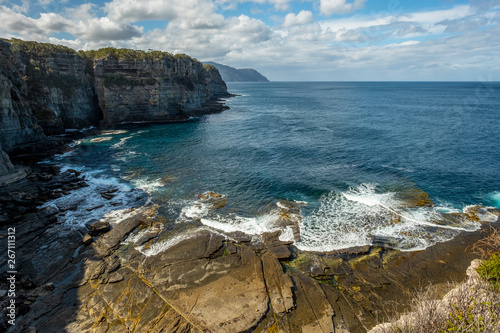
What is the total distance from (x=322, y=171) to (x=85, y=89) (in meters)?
67.6

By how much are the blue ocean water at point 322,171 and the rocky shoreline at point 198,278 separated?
9.04 ft

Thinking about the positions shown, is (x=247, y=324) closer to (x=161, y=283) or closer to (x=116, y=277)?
(x=161, y=283)

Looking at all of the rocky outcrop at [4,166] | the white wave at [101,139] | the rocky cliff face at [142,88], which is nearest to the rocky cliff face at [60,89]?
the rocky cliff face at [142,88]

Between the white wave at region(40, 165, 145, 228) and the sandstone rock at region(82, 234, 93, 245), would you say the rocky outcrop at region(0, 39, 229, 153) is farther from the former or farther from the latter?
the sandstone rock at region(82, 234, 93, 245)

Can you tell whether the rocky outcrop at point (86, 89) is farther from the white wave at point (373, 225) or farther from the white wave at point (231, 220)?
the white wave at point (373, 225)

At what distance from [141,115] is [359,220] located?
7182 centimetres

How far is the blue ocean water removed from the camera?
28312 millimetres

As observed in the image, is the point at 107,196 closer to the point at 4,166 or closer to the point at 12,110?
the point at 4,166

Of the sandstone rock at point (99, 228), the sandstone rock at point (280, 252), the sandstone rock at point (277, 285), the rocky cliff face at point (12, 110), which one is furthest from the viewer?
the rocky cliff face at point (12, 110)

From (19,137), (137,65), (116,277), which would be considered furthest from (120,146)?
(116,277)

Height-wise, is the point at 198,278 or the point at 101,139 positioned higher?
the point at 101,139

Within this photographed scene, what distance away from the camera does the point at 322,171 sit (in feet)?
138

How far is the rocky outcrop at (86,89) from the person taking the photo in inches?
1864

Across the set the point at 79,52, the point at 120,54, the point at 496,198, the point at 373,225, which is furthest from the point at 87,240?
the point at 79,52
